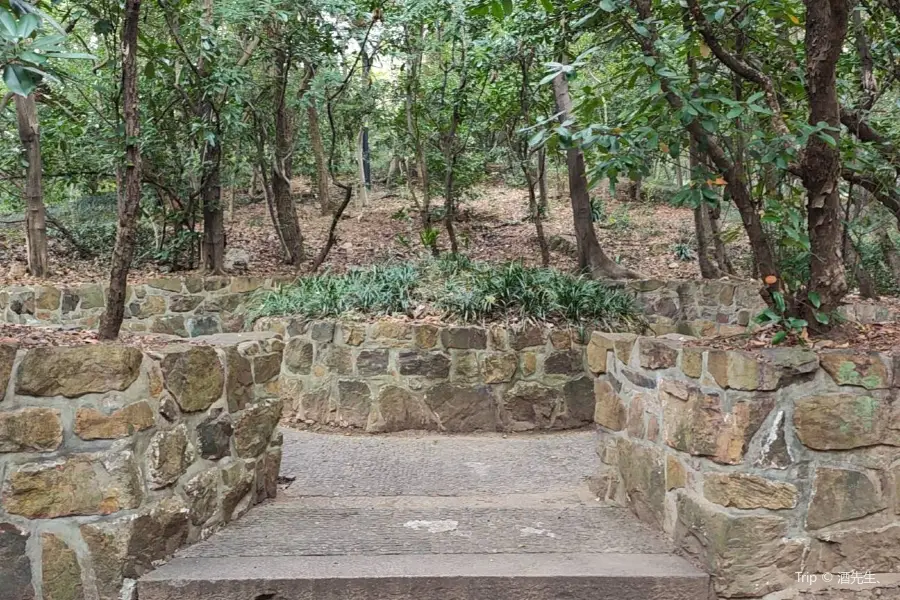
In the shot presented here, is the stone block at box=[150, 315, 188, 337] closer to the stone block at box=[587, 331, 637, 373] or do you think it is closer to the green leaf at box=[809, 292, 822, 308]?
the stone block at box=[587, 331, 637, 373]

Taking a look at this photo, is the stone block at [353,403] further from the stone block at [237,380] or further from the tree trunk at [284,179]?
the tree trunk at [284,179]

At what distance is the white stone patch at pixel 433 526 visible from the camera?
10.2 feet

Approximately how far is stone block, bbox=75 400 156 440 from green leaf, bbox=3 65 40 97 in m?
1.16

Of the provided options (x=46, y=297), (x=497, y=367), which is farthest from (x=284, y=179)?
(x=497, y=367)

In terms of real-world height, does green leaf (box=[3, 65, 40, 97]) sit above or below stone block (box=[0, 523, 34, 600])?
above

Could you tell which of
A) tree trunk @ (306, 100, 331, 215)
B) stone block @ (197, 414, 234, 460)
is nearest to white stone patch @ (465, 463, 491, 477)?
stone block @ (197, 414, 234, 460)

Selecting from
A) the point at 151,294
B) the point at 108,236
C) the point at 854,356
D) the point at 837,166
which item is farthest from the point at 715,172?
the point at 108,236

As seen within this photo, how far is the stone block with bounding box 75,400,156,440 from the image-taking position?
2.38 m

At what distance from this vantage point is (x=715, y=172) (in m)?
3.02

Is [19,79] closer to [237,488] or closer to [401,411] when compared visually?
[237,488]

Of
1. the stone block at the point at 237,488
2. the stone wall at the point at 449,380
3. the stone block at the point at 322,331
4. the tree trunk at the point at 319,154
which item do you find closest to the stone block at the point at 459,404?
the stone wall at the point at 449,380

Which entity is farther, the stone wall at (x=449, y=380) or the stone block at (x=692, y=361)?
the stone wall at (x=449, y=380)

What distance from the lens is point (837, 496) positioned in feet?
8.13

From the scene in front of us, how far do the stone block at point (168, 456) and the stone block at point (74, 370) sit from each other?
0.91 ft
